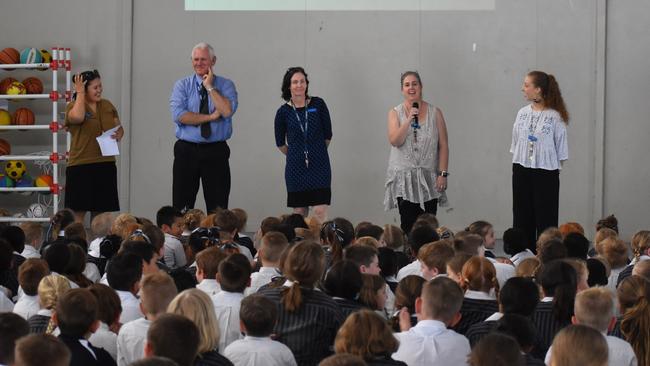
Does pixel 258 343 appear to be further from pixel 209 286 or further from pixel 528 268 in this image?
pixel 528 268

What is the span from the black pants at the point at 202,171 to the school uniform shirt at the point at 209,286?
11.1ft

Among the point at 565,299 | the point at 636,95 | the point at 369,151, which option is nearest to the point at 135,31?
the point at 369,151

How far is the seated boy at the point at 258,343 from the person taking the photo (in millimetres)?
3572

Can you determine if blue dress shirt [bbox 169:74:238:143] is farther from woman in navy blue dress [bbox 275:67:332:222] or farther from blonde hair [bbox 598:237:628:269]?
blonde hair [bbox 598:237:628:269]

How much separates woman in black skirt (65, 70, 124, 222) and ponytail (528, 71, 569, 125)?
2994 millimetres

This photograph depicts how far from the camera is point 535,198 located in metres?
7.55

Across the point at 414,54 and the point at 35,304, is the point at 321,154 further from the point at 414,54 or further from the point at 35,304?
the point at 35,304

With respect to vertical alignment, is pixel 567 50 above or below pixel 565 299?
above

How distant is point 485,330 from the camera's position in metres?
3.88

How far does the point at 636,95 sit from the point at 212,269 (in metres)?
5.92

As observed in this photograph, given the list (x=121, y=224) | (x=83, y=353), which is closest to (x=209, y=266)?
(x=83, y=353)

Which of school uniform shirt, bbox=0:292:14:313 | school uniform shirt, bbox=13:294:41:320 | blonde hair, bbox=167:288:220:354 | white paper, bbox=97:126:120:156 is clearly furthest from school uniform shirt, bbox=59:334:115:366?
Answer: white paper, bbox=97:126:120:156

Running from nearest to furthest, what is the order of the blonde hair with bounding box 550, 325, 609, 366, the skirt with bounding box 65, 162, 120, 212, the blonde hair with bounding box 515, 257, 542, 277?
1. the blonde hair with bounding box 550, 325, 609, 366
2. the blonde hair with bounding box 515, 257, 542, 277
3. the skirt with bounding box 65, 162, 120, 212

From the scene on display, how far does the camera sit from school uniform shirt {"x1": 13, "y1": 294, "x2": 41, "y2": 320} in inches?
170
